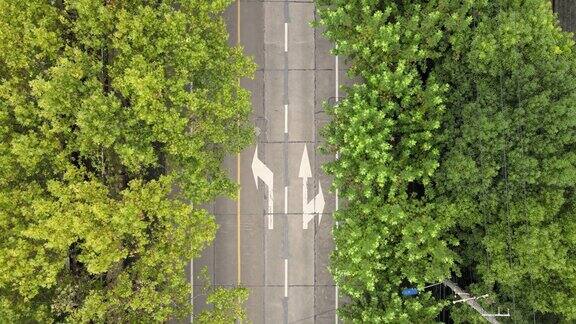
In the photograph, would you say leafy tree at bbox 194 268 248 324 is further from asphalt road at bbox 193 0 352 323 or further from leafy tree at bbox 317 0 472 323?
asphalt road at bbox 193 0 352 323

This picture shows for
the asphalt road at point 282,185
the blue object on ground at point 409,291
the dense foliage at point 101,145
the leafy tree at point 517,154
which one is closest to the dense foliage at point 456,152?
the leafy tree at point 517,154

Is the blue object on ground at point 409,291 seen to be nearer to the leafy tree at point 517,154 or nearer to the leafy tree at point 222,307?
the leafy tree at point 517,154

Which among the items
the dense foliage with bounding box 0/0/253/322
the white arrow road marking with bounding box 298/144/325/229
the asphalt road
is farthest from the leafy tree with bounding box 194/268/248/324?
the white arrow road marking with bounding box 298/144/325/229

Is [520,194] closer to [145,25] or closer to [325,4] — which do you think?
[325,4]

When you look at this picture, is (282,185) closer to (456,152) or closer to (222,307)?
(222,307)

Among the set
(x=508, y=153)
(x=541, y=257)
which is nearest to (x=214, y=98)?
(x=508, y=153)

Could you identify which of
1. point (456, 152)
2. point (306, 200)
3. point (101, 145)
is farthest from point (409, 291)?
point (101, 145)
